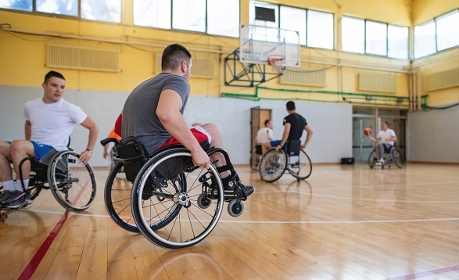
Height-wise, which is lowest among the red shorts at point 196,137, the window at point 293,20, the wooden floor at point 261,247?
the wooden floor at point 261,247

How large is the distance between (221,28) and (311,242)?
804 cm

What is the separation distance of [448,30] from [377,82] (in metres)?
2.31

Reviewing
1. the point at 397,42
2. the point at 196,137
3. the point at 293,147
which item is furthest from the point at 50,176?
the point at 397,42

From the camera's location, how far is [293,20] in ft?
31.1

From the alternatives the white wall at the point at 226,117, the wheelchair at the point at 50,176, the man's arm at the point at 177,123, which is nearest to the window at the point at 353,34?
the white wall at the point at 226,117

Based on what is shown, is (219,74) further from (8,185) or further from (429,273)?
(429,273)

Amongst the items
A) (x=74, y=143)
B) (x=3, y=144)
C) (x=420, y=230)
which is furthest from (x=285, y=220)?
(x=74, y=143)

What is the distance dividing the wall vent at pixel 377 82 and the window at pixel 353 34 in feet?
2.64

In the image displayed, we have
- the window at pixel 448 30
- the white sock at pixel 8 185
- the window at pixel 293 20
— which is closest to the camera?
the white sock at pixel 8 185

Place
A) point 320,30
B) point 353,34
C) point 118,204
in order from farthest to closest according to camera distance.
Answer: point 353,34, point 320,30, point 118,204

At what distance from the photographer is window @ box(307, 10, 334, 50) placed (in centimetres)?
977

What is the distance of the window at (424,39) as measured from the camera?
407 inches

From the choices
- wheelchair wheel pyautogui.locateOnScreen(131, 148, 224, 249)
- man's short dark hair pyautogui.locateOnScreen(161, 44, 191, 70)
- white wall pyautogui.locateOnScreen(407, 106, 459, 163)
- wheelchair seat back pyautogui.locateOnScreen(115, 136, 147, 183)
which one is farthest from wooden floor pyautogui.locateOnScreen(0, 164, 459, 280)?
white wall pyautogui.locateOnScreen(407, 106, 459, 163)

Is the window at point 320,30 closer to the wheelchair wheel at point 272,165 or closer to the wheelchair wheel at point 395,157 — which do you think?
the wheelchair wheel at point 395,157
